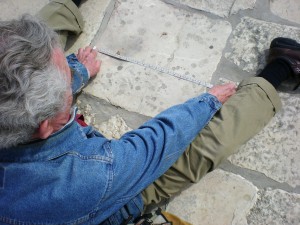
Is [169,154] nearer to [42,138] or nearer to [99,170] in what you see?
[99,170]

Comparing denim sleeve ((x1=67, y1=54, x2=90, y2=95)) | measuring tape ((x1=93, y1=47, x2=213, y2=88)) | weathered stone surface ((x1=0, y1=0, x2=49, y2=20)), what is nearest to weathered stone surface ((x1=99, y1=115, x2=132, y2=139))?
denim sleeve ((x1=67, y1=54, x2=90, y2=95))

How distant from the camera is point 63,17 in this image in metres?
2.33

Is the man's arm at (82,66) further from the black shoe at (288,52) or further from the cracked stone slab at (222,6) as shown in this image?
the black shoe at (288,52)

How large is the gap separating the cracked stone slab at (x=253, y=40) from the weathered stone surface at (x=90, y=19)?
0.82m

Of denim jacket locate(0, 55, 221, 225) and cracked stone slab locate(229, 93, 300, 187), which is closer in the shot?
denim jacket locate(0, 55, 221, 225)

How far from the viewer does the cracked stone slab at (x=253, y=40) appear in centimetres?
216

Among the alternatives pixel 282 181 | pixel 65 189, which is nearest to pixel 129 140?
pixel 65 189

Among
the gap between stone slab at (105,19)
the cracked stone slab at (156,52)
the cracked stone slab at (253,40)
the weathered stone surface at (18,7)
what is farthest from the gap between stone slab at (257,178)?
the weathered stone surface at (18,7)

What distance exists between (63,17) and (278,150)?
143 centimetres

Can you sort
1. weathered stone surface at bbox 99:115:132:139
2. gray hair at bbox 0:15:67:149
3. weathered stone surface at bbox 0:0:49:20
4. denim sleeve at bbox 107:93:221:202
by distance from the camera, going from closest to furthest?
gray hair at bbox 0:15:67:149 < denim sleeve at bbox 107:93:221:202 < weathered stone surface at bbox 99:115:132:139 < weathered stone surface at bbox 0:0:49:20

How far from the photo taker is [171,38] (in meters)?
2.30

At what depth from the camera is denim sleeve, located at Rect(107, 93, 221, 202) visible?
1.53 meters

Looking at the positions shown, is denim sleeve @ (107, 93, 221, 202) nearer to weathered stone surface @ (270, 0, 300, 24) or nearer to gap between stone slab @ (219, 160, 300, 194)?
gap between stone slab @ (219, 160, 300, 194)

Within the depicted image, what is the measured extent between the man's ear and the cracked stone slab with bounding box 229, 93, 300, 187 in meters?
1.00
